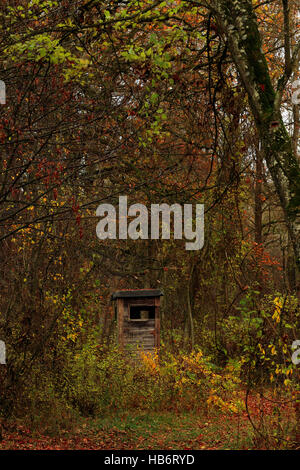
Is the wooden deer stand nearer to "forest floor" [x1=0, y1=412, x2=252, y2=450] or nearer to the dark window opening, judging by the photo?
the dark window opening

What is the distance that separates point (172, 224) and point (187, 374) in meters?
5.96

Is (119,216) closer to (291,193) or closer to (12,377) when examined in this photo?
(12,377)

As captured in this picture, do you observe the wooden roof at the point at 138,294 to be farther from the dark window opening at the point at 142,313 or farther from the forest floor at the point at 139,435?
the forest floor at the point at 139,435

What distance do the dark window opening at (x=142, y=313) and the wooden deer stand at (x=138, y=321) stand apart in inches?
1.2

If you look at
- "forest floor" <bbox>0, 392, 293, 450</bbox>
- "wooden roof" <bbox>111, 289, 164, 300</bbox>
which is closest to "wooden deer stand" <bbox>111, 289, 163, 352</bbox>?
"wooden roof" <bbox>111, 289, 164, 300</bbox>

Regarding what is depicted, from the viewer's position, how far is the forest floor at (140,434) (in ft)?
22.0

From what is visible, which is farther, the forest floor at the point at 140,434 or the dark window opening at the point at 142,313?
the dark window opening at the point at 142,313

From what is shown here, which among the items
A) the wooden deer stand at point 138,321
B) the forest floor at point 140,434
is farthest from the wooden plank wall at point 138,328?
the forest floor at point 140,434

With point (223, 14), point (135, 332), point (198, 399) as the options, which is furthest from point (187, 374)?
point (223, 14)

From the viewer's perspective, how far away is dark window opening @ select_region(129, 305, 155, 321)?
12.6 metres

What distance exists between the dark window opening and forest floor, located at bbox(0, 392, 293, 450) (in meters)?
3.55

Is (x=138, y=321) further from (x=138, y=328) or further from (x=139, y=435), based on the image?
(x=139, y=435)
